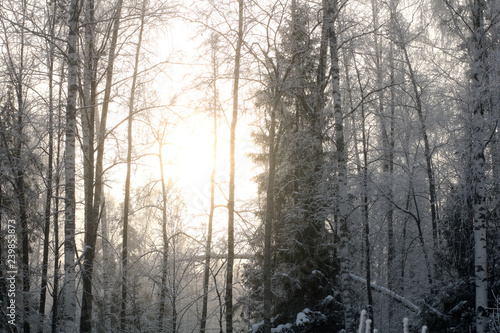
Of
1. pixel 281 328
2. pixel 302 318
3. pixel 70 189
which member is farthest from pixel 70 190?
pixel 302 318

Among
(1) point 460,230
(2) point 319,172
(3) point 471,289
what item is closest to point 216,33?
(2) point 319,172

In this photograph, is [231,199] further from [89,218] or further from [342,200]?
[89,218]

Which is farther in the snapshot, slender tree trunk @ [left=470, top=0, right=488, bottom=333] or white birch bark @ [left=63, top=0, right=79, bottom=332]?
slender tree trunk @ [left=470, top=0, right=488, bottom=333]

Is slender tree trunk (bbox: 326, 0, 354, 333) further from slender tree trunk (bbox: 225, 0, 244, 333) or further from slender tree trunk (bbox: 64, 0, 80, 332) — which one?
slender tree trunk (bbox: 64, 0, 80, 332)

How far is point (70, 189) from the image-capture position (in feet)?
24.7

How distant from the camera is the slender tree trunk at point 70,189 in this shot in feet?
23.4

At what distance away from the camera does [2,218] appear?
40.2ft

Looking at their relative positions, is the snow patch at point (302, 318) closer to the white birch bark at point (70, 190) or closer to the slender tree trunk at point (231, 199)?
the slender tree trunk at point (231, 199)

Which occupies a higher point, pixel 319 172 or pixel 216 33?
pixel 216 33

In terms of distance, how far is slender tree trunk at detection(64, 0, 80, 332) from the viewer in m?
7.13

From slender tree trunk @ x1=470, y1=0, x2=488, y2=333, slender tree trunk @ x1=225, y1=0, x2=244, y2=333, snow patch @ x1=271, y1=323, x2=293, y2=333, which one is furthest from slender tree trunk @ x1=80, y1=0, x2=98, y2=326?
slender tree trunk @ x1=470, y1=0, x2=488, y2=333

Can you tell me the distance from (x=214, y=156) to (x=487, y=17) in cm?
1153

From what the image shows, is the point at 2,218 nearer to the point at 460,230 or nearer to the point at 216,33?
the point at 216,33

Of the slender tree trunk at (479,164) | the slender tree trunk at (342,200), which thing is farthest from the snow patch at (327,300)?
the slender tree trunk at (479,164)
